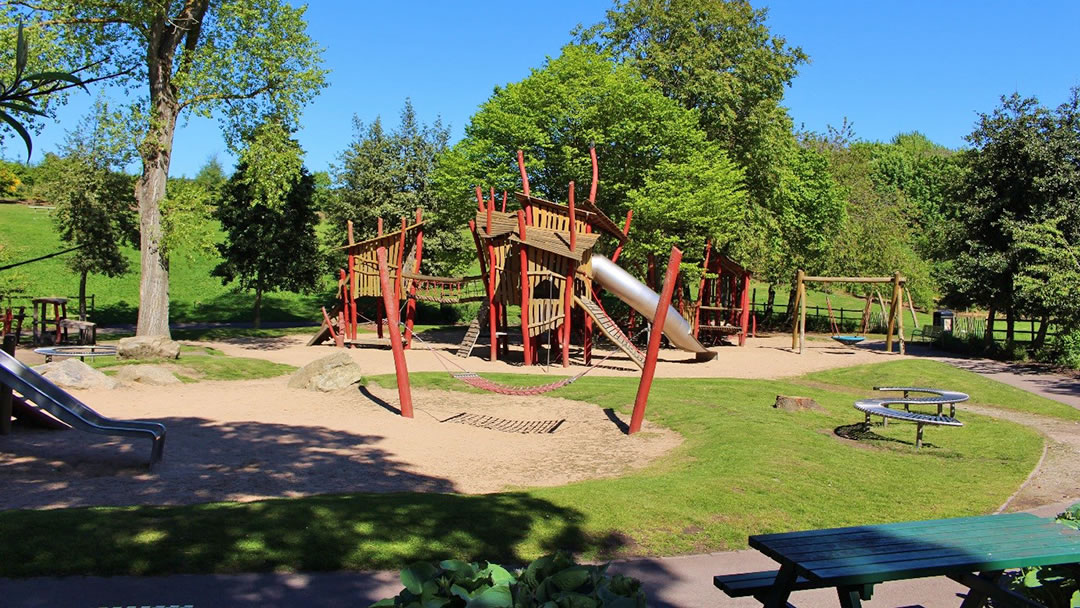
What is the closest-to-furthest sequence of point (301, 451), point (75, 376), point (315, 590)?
1. point (315, 590)
2. point (301, 451)
3. point (75, 376)

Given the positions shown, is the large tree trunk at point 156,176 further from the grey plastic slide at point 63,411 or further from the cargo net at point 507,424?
the grey plastic slide at point 63,411

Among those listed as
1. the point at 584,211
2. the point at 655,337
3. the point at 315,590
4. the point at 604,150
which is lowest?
the point at 315,590

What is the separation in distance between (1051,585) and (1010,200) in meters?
26.5

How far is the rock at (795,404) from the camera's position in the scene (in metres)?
16.2

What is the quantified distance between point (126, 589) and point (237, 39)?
2258cm

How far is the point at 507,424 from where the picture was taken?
1452cm

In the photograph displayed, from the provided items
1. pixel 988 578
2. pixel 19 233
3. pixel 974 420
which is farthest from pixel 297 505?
pixel 19 233

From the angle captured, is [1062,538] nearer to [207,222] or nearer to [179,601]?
[179,601]

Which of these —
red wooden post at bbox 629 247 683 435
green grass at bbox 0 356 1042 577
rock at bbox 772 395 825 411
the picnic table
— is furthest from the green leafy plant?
rock at bbox 772 395 825 411

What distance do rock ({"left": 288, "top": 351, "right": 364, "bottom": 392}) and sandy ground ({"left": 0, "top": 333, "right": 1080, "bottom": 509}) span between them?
0.36 metres

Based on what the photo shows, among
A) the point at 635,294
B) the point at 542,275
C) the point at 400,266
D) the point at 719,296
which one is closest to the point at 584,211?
the point at 542,275

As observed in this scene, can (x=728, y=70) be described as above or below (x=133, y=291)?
above

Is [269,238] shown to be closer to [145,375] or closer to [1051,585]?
[145,375]

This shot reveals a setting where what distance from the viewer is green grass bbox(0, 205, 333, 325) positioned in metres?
41.1
